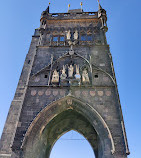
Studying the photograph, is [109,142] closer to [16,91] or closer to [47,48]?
[16,91]

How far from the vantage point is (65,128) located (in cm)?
1096

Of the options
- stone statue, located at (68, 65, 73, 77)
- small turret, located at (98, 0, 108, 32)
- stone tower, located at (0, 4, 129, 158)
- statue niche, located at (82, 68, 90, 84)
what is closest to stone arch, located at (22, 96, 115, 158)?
stone tower, located at (0, 4, 129, 158)

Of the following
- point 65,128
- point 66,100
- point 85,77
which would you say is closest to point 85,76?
point 85,77

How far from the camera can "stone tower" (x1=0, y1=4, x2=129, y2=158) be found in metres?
7.92

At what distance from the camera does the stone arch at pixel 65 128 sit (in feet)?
25.4

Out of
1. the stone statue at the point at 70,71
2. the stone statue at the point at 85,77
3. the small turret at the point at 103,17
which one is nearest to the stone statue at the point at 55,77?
the stone statue at the point at 70,71

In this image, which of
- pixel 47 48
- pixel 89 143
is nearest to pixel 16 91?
pixel 47 48

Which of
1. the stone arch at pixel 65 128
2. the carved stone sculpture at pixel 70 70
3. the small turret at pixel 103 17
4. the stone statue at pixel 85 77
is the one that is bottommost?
the stone arch at pixel 65 128

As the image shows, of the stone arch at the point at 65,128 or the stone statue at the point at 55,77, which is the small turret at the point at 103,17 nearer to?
the stone statue at the point at 55,77

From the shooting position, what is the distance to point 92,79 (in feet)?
32.4

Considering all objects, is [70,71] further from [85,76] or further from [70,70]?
[85,76]

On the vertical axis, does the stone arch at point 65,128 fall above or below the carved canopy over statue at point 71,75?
below

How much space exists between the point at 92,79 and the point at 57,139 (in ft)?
14.5

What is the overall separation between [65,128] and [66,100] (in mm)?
2747
